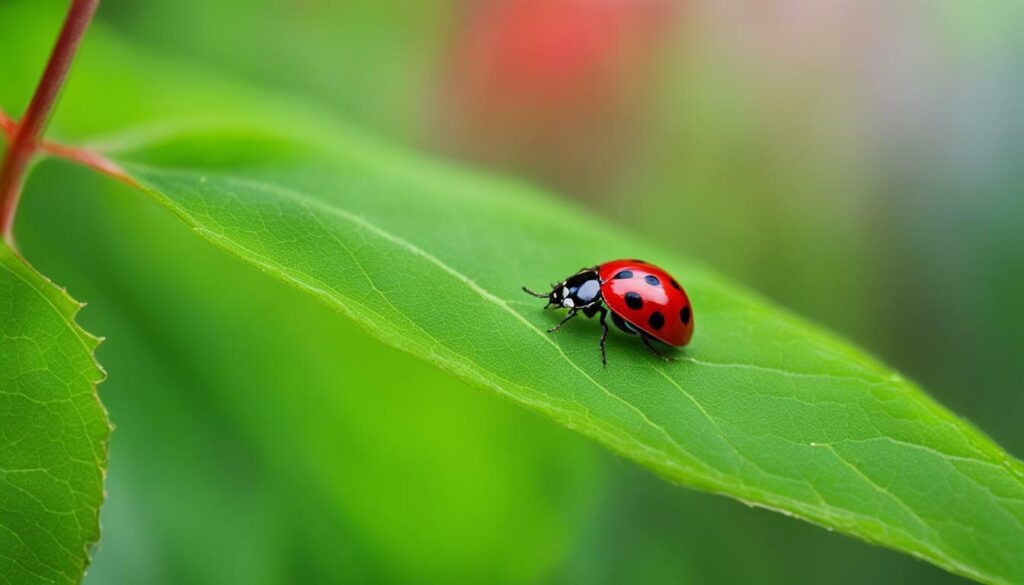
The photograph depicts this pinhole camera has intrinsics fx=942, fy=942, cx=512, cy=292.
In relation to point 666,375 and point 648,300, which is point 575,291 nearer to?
point 648,300

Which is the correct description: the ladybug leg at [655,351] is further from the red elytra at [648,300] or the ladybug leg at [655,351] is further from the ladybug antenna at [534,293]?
the ladybug antenna at [534,293]

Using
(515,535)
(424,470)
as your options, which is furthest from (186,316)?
(515,535)

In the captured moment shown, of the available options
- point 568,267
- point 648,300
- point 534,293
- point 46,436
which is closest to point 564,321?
point 534,293

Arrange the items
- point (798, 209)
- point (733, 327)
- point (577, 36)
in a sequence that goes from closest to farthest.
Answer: point (733, 327) → point (577, 36) → point (798, 209)

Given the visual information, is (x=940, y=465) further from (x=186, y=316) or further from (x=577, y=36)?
(x=577, y=36)

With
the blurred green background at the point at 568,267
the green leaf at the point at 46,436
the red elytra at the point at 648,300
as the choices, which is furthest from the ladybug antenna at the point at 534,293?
the blurred green background at the point at 568,267

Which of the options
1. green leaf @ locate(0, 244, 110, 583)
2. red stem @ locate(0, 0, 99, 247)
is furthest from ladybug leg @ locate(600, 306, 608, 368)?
red stem @ locate(0, 0, 99, 247)

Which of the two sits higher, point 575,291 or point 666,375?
point 575,291
